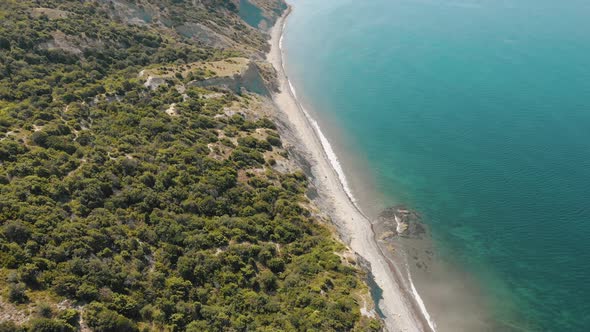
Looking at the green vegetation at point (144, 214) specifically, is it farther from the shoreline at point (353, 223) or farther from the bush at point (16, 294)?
the shoreline at point (353, 223)

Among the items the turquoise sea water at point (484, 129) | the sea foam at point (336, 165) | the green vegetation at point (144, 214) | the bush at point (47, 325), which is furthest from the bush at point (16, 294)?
the turquoise sea water at point (484, 129)

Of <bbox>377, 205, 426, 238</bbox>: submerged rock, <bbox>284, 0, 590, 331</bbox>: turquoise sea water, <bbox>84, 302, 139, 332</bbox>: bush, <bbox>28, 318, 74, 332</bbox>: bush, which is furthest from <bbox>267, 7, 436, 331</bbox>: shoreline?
<bbox>28, 318, 74, 332</bbox>: bush

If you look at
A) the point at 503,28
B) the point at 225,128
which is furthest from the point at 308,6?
the point at 225,128

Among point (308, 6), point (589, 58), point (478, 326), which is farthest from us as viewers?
point (308, 6)

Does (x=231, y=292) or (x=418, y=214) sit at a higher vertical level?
(x=418, y=214)

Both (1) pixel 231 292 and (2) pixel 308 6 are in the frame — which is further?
(2) pixel 308 6

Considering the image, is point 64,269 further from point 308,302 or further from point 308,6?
point 308,6
